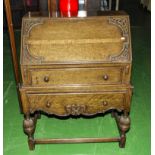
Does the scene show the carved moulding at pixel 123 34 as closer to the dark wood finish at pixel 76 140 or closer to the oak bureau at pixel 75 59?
the oak bureau at pixel 75 59

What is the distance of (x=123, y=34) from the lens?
210 centimetres

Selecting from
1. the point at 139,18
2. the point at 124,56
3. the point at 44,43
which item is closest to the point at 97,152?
the point at 124,56

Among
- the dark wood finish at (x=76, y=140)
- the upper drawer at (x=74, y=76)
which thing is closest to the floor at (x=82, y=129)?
the dark wood finish at (x=76, y=140)

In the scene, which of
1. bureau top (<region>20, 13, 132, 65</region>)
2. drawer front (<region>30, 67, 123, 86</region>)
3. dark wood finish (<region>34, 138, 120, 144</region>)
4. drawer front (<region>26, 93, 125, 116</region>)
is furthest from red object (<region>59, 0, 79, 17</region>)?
dark wood finish (<region>34, 138, 120, 144</region>)

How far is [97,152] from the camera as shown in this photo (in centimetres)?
248

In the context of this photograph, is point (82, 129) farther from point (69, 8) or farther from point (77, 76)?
point (69, 8)

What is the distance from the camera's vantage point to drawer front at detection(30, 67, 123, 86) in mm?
2141

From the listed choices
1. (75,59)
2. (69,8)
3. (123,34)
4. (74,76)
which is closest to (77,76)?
(74,76)

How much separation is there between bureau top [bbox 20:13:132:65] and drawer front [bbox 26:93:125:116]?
0.31 m

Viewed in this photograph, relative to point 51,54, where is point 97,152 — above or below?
below

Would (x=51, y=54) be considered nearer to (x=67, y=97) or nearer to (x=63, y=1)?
(x=67, y=97)

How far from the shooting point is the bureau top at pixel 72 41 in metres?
2.08

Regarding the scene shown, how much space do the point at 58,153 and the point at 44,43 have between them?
1.06 m

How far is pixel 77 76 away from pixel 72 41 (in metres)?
0.29
